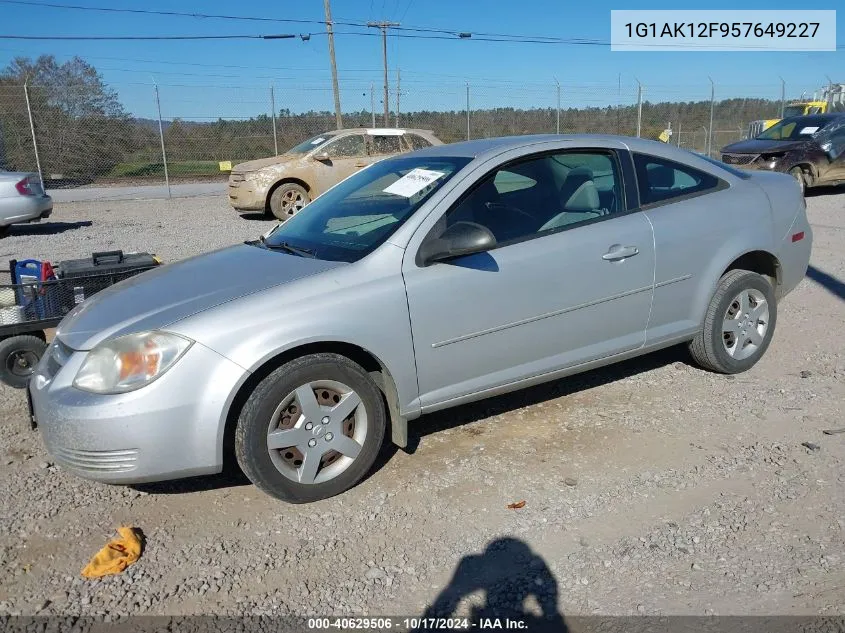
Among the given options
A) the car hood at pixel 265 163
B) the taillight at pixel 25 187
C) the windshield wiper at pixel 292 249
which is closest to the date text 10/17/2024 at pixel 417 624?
the windshield wiper at pixel 292 249

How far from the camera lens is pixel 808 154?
47.0ft

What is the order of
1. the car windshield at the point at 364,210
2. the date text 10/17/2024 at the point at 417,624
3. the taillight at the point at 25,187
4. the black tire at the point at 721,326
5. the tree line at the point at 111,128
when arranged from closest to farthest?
the date text 10/17/2024 at the point at 417,624, the car windshield at the point at 364,210, the black tire at the point at 721,326, the taillight at the point at 25,187, the tree line at the point at 111,128

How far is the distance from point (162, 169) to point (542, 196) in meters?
21.8

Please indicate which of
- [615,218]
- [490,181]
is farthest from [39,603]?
[615,218]

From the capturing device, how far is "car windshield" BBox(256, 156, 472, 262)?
3783 mm

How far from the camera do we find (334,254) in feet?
12.3

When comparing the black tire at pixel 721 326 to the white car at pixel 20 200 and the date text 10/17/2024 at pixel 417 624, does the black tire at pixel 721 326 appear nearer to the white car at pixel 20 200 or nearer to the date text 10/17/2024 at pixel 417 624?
the date text 10/17/2024 at pixel 417 624

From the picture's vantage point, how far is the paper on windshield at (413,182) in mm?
3956

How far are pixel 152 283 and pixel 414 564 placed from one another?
6.65ft

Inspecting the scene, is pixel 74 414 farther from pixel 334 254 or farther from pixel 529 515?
pixel 529 515

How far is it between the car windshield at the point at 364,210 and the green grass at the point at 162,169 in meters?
20.3

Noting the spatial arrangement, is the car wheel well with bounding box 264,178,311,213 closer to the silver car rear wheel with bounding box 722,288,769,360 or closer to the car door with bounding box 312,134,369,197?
the car door with bounding box 312,134,369,197

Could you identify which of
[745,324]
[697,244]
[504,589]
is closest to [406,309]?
[504,589]

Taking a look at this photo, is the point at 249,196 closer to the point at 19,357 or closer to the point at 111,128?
the point at 19,357
